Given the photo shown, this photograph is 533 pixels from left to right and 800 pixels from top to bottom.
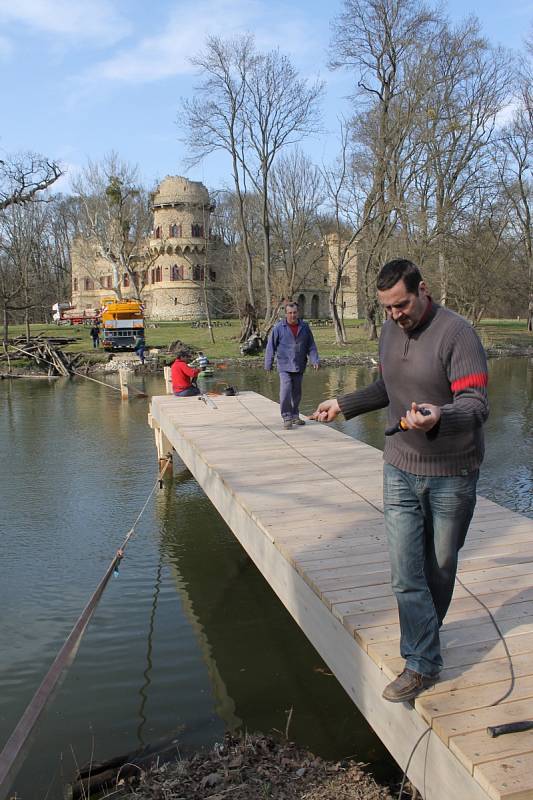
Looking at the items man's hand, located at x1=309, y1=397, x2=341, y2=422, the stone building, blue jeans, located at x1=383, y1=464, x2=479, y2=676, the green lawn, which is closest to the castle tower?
the stone building

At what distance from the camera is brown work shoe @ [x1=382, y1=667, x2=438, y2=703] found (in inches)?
119

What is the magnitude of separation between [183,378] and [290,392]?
4.14 metres

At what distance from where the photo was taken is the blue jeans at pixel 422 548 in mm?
3012

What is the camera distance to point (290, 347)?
960 centimetres

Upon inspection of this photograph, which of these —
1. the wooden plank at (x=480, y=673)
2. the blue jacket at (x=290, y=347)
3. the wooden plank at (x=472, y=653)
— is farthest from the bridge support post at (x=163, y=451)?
the wooden plank at (x=480, y=673)

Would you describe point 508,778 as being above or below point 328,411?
below

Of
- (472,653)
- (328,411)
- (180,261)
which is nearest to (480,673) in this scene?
(472,653)

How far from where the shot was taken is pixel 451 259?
39.5 m

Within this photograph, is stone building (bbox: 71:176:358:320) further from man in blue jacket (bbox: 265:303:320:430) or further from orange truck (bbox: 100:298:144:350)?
man in blue jacket (bbox: 265:303:320:430)

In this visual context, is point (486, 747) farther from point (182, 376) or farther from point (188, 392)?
point (182, 376)

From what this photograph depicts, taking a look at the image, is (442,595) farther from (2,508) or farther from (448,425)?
(2,508)

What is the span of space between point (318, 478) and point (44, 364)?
24.7 m

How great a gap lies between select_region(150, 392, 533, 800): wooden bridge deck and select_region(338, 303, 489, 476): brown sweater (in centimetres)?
103

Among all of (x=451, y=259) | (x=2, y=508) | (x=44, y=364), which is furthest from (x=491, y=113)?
(x=2, y=508)
